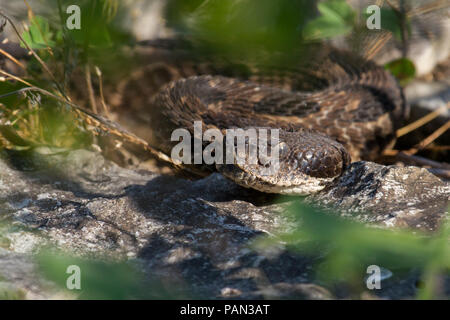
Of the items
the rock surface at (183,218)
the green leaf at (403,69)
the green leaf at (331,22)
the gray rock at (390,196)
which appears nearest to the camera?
the rock surface at (183,218)

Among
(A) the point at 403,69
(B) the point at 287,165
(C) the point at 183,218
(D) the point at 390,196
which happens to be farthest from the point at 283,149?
(A) the point at 403,69

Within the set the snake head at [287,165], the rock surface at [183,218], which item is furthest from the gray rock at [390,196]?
the snake head at [287,165]

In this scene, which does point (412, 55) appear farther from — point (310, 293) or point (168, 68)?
point (310, 293)

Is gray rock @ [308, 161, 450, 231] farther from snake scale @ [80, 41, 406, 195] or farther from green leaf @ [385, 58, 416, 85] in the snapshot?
green leaf @ [385, 58, 416, 85]

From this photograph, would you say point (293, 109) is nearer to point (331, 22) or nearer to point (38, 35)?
point (331, 22)

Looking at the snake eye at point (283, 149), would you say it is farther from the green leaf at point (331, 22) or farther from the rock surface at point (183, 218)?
the green leaf at point (331, 22)

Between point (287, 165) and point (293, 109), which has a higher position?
point (293, 109)

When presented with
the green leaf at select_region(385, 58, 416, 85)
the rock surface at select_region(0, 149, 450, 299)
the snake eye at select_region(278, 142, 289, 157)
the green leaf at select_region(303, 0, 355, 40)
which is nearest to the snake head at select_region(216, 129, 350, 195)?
the snake eye at select_region(278, 142, 289, 157)
